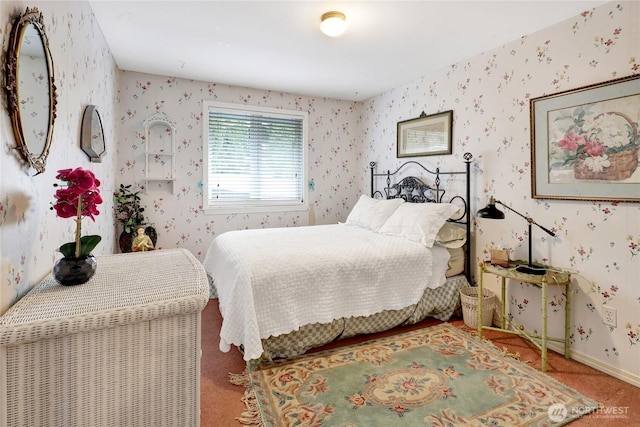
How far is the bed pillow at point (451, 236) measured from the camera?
2.91m

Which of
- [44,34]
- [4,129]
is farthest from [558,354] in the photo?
[44,34]

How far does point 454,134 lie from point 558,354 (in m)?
2.08

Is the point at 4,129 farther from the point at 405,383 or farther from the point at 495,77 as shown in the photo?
the point at 495,77

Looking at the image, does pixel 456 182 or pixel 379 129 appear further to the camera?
pixel 379 129

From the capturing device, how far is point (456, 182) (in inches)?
129

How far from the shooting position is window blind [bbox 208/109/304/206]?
13.0 ft

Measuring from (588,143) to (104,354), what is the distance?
2.94 m

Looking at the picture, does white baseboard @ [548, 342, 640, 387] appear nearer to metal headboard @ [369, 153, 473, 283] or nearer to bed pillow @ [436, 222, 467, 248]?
metal headboard @ [369, 153, 473, 283]

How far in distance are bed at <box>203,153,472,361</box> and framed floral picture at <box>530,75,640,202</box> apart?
0.69m

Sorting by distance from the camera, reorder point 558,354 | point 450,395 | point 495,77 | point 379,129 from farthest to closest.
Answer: point 379,129 → point 495,77 → point 558,354 → point 450,395

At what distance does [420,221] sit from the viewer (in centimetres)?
295

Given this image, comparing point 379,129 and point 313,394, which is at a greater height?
point 379,129

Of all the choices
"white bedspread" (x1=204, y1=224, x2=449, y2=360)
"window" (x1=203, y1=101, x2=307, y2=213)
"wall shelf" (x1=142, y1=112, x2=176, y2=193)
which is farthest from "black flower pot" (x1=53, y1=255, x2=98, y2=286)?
"window" (x1=203, y1=101, x2=307, y2=213)

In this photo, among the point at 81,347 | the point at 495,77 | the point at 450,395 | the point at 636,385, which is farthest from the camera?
the point at 495,77
